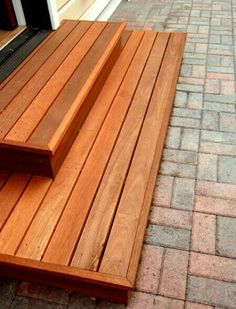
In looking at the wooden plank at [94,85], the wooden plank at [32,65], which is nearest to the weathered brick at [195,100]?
the wooden plank at [94,85]

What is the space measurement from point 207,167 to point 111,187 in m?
0.69

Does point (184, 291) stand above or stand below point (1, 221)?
below

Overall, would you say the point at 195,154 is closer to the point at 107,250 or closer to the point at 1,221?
the point at 107,250

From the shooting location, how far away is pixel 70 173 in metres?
1.90

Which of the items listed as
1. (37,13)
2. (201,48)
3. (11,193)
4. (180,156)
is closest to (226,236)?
(180,156)

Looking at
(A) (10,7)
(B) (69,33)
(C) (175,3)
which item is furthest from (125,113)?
(C) (175,3)

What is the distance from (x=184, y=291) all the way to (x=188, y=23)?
3366mm

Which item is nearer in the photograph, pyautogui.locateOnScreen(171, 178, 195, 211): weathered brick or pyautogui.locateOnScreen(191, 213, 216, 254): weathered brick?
pyautogui.locateOnScreen(191, 213, 216, 254): weathered brick

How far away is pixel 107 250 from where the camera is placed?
62.1 inches

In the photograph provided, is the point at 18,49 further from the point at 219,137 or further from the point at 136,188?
the point at 219,137

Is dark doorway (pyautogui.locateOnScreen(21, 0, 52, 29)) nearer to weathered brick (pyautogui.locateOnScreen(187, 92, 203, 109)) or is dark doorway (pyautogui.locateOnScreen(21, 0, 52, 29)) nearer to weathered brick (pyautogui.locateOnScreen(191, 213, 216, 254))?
weathered brick (pyautogui.locateOnScreen(187, 92, 203, 109))

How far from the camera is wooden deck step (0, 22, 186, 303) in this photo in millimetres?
1522

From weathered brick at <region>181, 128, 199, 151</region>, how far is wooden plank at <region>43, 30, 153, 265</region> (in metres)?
0.44

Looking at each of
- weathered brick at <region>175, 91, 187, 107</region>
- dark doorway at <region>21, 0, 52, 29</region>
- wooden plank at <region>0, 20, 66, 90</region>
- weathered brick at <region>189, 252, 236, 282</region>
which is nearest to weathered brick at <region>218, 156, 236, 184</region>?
weathered brick at <region>189, 252, 236, 282</region>
